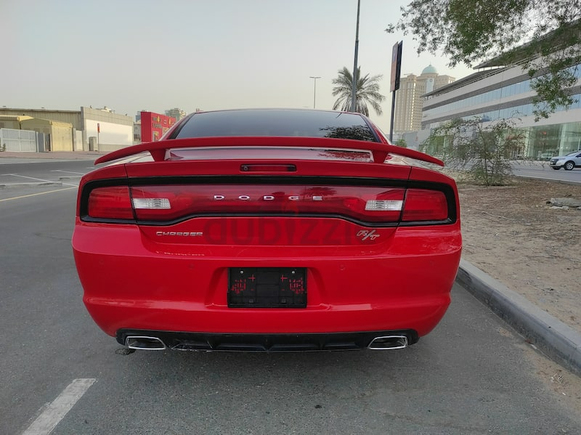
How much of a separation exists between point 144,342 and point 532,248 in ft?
17.2

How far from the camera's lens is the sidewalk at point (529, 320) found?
2.75 metres

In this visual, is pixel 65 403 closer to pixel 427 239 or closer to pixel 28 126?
pixel 427 239

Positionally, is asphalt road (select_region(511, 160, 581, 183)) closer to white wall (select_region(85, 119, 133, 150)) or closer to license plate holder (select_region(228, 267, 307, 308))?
license plate holder (select_region(228, 267, 307, 308))

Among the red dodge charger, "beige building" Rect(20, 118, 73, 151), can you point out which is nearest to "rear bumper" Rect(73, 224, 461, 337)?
the red dodge charger

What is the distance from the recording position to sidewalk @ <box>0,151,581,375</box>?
2750mm

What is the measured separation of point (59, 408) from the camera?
7.37 feet

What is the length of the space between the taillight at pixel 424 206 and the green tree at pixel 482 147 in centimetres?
1354

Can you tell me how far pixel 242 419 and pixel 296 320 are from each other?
61cm

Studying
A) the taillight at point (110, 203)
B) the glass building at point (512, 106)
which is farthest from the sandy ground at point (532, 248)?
the glass building at point (512, 106)

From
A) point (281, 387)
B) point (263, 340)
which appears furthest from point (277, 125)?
point (281, 387)

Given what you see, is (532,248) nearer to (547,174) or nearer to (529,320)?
(529,320)

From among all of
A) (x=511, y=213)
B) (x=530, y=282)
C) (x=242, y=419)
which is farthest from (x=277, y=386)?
(x=511, y=213)

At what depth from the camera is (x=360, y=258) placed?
2.08m

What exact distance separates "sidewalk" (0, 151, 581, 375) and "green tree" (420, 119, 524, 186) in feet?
37.7
